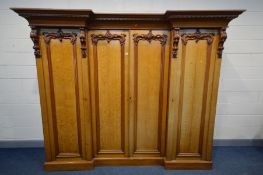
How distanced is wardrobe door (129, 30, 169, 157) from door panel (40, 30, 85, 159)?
25.0 inches

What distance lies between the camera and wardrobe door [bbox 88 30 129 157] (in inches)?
85.0

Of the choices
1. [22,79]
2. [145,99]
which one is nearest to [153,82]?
[145,99]

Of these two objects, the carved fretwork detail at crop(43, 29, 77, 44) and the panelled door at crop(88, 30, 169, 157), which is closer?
the carved fretwork detail at crop(43, 29, 77, 44)

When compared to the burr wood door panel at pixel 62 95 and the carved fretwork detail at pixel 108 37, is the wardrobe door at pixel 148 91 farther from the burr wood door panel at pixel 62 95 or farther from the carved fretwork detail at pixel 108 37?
the burr wood door panel at pixel 62 95

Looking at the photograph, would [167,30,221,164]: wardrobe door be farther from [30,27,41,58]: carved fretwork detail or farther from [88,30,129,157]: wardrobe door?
[30,27,41,58]: carved fretwork detail

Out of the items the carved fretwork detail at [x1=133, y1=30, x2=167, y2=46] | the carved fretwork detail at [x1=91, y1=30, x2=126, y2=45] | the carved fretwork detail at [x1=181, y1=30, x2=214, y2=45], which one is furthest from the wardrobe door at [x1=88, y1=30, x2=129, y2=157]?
the carved fretwork detail at [x1=181, y1=30, x2=214, y2=45]

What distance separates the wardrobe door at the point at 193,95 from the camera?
2094 millimetres

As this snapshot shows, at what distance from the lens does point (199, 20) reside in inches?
78.5

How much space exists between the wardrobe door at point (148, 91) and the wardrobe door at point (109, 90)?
3.8 inches

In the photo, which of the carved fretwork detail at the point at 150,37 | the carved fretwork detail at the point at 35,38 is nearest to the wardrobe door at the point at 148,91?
the carved fretwork detail at the point at 150,37

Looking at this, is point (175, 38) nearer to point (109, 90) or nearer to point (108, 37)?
point (108, 37)

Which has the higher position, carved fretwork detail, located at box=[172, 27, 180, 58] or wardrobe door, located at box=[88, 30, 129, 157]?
carved fretwork detail, located at box=[172, 27, 180, 58]

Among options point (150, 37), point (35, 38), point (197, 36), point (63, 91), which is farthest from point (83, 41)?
point (197, 36)

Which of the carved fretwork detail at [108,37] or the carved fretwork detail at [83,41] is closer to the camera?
the carved fretwork detail at [83,41]
